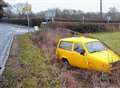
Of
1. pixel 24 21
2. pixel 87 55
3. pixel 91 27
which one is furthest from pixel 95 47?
pixel 24 21

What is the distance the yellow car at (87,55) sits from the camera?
49.5 ft

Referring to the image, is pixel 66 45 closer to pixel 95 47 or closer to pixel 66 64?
pixel 66 64

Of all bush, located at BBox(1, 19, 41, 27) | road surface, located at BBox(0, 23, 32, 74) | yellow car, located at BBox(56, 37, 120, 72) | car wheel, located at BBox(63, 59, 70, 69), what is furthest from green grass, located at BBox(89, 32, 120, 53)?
bush, located at BBox(1, 19, 41, 27)

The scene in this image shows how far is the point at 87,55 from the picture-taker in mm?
16047

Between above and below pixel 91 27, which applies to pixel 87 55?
above

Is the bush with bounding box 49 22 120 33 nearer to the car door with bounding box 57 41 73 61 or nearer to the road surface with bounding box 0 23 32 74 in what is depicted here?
the road surface with bounding box 0 23 32 74

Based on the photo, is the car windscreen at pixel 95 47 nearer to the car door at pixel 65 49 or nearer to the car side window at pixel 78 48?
the car side window at pixel 78 48

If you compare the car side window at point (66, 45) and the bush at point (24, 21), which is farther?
the bush at point (24, 21)

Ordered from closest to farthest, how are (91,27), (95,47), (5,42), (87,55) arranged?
(87,55)
(95,47)
(5,42)
(91,27)

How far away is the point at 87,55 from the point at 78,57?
0.70 m

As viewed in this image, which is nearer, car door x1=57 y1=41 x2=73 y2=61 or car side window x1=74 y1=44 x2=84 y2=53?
car side window x1=74 y1=44 x2=84 y2=53

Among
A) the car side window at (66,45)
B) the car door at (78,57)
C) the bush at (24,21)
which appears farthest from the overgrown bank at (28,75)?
the bush at (24,21)

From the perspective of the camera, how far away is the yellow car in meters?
15.1

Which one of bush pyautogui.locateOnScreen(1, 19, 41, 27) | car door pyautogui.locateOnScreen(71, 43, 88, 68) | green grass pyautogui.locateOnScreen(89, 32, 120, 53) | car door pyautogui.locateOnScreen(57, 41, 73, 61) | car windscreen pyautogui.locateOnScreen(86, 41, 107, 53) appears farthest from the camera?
bush pyautogui.locateOnScreen(1, 19, 41, 27)
